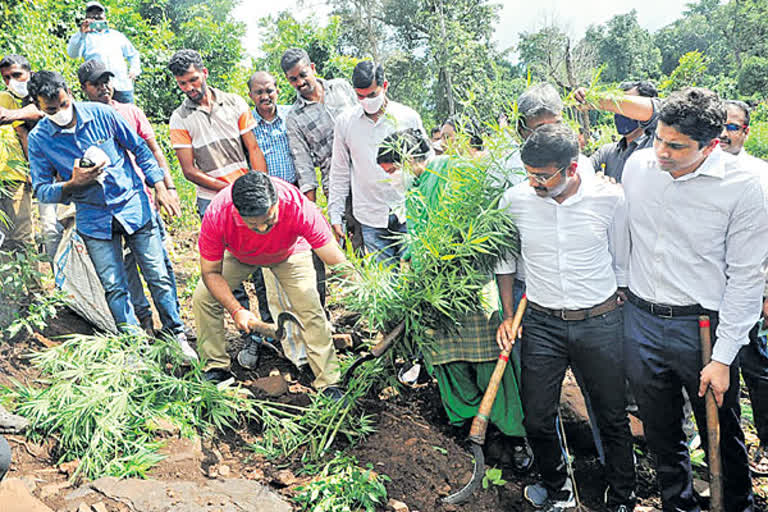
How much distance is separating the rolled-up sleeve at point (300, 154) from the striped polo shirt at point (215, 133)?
28 cm

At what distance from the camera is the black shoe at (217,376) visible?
3686 millimetres

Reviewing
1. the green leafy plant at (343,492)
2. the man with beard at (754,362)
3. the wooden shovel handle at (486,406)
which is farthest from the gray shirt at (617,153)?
the green leafy plant at (343,492)

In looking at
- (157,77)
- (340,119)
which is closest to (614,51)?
(157,77)

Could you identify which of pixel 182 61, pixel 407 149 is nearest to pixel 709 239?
pixel 407 149

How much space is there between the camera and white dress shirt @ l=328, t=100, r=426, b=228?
12.9ft

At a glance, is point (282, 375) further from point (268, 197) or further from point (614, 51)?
point (614, 51)

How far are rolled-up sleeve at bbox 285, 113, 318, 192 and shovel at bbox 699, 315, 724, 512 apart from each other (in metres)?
2.84

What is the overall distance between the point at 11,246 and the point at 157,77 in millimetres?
5864

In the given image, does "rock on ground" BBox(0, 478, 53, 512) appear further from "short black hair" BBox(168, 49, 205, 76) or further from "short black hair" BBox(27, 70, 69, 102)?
"short black hair" BBox(168, 49, 205, 76)

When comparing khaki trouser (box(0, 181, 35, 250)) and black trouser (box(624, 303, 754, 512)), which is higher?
khaki trouser (box(0, 181, 35, 250))

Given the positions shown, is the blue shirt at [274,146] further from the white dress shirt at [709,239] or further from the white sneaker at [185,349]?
the white dress shirt at [709,239]

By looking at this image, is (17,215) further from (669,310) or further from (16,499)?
(669,310)

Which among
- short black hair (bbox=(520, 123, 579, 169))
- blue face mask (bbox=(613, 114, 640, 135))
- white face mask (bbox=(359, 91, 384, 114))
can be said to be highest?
white face mask (bbox=(359, 91, 384, 114))

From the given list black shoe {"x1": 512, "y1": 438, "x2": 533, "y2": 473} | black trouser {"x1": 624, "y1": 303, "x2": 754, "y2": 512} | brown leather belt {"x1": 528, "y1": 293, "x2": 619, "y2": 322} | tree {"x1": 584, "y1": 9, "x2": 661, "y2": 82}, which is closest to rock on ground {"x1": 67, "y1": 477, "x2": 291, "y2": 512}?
black shoe {"x1": 512, "y1": 438, "x2": 533, "y2": 473}
